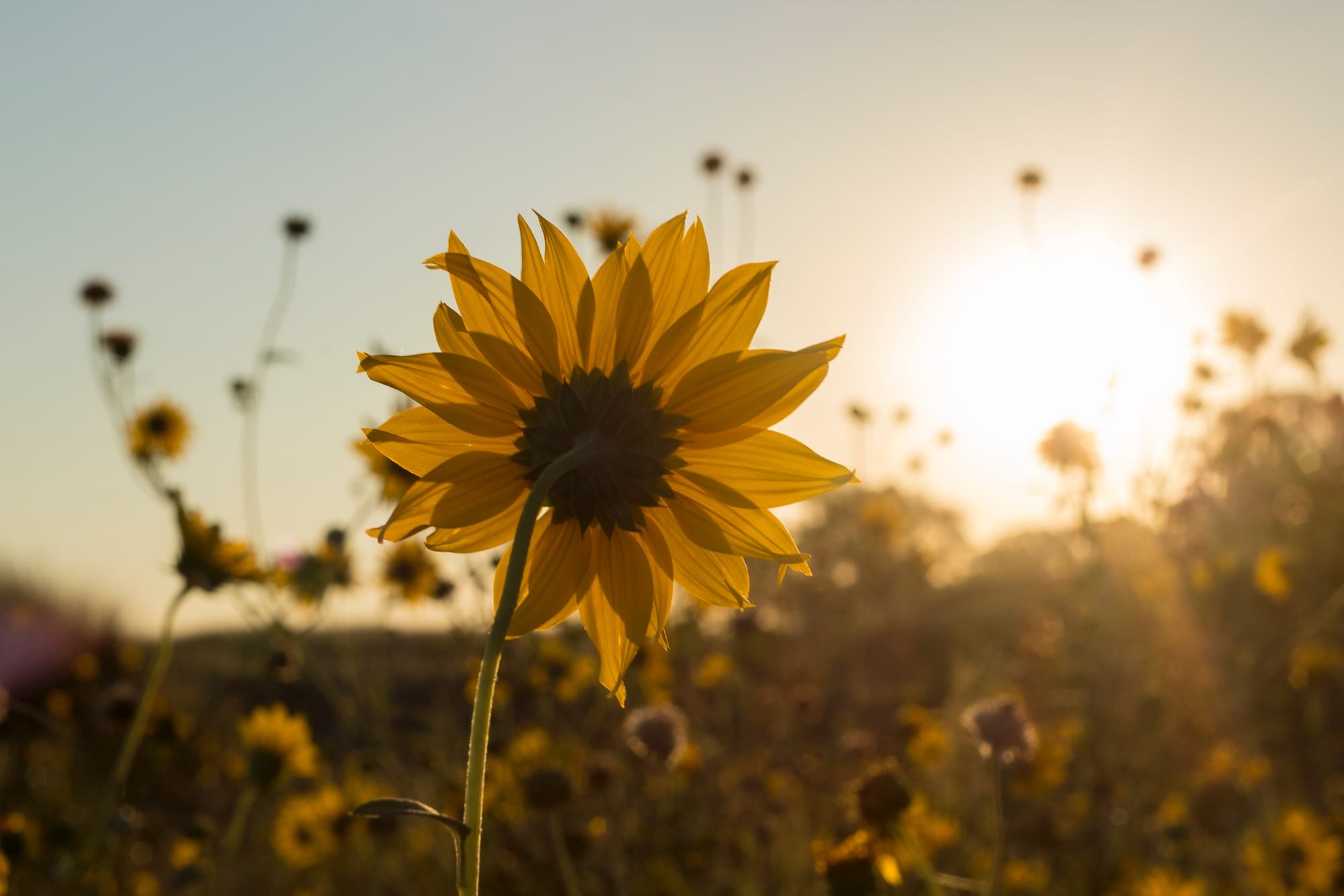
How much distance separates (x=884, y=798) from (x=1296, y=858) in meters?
3.50

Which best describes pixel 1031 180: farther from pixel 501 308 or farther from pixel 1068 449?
pixel 501 308

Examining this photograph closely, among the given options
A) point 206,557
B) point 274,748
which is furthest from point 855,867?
point 274,748

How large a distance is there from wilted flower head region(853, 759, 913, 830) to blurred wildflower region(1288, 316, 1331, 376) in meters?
6.68

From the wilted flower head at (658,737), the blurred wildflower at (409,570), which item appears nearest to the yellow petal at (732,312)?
the wilted flower head at (658,737)

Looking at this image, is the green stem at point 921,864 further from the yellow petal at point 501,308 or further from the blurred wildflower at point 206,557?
the blurred wildflower at point 206,557

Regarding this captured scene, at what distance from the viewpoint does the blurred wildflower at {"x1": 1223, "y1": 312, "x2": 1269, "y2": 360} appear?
781 cm

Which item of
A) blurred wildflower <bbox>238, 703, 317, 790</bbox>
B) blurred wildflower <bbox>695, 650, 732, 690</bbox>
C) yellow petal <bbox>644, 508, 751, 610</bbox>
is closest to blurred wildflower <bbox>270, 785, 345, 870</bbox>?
blurred wildflower <bbox>238, 703, 317, 790</bbox>

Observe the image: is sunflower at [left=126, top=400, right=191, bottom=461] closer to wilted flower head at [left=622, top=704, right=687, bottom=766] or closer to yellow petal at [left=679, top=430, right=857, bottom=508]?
wilted flower head at [left=622, top=704, right=687, bottom=766]

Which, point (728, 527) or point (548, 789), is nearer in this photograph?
point (728, 527)

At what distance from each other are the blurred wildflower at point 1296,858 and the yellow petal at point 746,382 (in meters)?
4.36

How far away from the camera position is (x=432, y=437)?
47.5 inches

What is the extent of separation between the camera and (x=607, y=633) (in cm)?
129

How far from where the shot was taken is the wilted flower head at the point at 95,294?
6266mm

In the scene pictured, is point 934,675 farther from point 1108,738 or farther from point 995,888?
point 995,888
